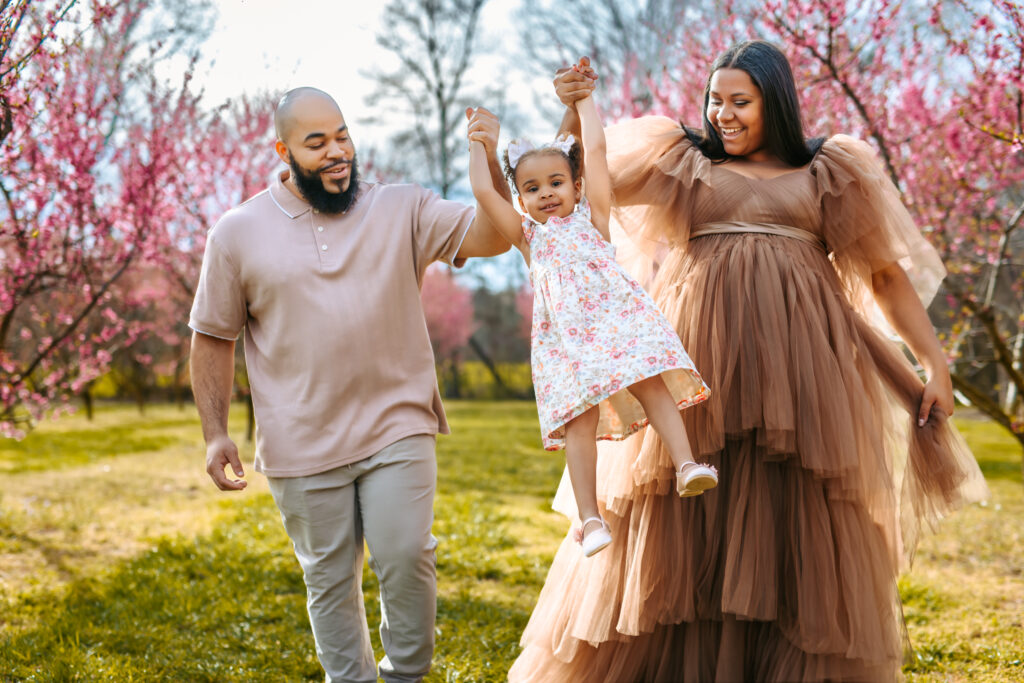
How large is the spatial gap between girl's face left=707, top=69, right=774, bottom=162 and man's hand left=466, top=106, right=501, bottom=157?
0.67 m

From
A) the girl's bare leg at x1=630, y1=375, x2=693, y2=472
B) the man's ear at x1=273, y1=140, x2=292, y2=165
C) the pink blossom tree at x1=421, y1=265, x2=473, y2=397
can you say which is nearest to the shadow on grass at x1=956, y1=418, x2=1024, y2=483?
the girl's bare leg at x1=630, y1=375, x2=693, y2=472

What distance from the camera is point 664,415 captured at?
2.21 metres

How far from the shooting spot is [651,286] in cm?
271

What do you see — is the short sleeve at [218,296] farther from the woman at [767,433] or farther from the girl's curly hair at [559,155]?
the woman at [767,433]

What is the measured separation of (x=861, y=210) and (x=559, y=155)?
0.92 metres

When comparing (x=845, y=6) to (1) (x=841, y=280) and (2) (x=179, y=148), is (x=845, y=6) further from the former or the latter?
(2) (x=179, y=148)

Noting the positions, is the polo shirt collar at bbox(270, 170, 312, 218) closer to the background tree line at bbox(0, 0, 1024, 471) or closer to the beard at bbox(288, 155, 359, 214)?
the beard at bbox(288, 155, 359, 214)

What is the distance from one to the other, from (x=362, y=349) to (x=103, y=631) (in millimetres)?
2226

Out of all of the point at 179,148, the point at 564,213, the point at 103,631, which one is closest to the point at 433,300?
the point at 179,148

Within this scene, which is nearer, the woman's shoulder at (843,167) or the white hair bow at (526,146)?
the white hair bow at (526,146)

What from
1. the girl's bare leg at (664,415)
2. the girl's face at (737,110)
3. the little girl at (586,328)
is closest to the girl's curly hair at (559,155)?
the little girl at (586,328)

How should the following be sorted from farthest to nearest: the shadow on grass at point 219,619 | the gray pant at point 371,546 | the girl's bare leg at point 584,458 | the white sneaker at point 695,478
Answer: the shadow on grass at point 219,619 → the gray pant at point 371,546 → the girl's bare leg at point 584,458 → the white sneaker at point 695,478

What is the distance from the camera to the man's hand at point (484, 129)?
2465 millimetres

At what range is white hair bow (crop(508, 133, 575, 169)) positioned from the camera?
2.40 meters
